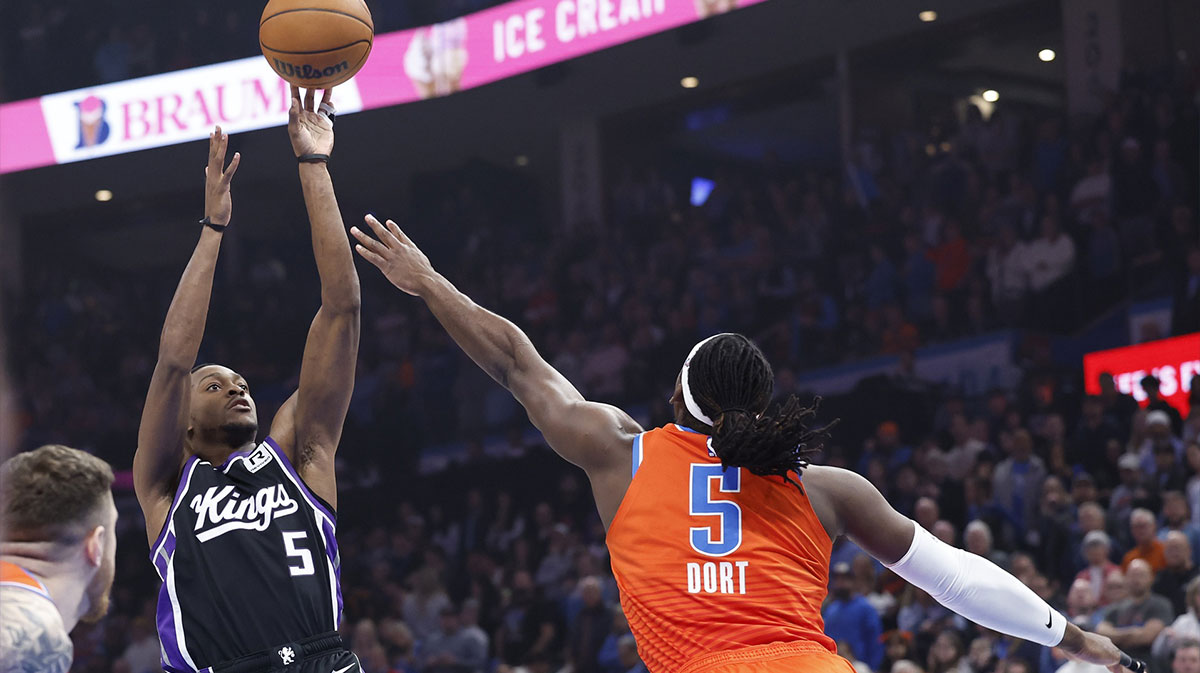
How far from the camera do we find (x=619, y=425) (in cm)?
347

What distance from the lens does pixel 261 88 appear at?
1561 cm

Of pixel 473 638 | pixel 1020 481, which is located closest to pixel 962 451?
pixel 1020 481

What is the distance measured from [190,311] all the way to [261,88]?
40.0 feet

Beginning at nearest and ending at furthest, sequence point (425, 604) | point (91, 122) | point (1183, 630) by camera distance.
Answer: point (1183, 630) < point (425, 604) < point (91, 122)

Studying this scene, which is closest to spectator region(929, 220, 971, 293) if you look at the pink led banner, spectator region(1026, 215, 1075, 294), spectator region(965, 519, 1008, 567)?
spectator region(1026, 215, 1075, 294)

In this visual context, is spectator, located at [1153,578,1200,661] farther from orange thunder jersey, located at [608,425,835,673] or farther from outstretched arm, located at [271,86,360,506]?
outstretched arm, located at [271,86,360,506]

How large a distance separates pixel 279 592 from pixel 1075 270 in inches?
381

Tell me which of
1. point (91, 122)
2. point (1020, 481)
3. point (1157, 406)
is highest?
point (91, 122)

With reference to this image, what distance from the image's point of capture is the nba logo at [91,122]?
1642 cm

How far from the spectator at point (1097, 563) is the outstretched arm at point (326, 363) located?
5788 millimetres

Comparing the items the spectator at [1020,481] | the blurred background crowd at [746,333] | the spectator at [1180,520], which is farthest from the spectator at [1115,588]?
the spectator at [1020,481]

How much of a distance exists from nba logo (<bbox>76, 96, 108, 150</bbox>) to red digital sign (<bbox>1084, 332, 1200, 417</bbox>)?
1128 cm

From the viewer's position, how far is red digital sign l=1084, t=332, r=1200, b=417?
36.0 ft

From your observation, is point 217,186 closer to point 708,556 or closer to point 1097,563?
point 708,556
